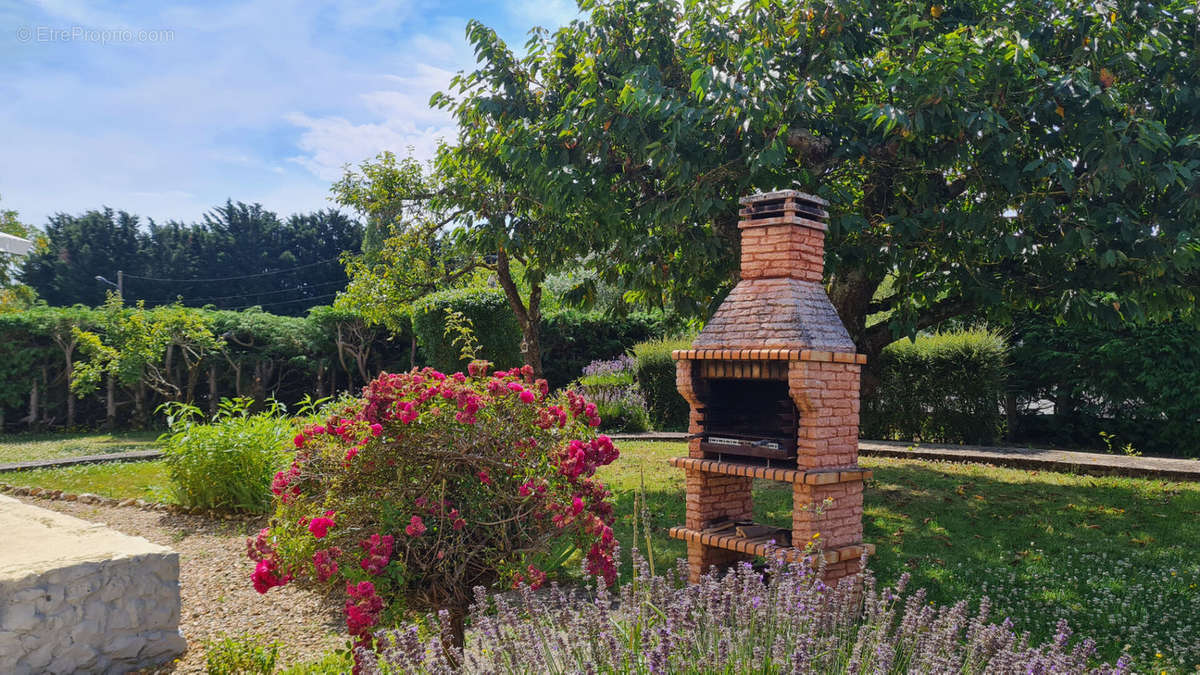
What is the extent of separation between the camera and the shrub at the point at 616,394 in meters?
13.5

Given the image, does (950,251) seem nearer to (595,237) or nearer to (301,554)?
(595,237)

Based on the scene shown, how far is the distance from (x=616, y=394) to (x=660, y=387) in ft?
2.69

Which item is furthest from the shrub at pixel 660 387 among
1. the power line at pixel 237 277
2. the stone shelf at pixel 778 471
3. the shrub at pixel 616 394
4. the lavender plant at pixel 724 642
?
the power line at pixel 237 277

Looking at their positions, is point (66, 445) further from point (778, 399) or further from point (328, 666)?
point (778, 399)

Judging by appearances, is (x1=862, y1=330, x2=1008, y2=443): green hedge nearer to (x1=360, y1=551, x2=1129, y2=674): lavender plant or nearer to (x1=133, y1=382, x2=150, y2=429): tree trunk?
(x1=360, y1=551, x2=1129, y2=674): lavender plant

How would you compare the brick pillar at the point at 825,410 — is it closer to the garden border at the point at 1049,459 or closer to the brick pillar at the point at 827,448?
the brick pillar at the point at 827,448

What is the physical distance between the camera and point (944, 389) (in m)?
11.7

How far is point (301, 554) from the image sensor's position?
3.96 metres

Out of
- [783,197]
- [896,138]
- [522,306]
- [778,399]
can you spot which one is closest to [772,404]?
[778,399]

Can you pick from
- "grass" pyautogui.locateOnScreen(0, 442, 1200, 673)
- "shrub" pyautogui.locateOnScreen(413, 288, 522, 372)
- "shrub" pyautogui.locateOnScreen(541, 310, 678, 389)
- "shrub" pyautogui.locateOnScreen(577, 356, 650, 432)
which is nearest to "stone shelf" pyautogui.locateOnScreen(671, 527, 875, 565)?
"grass" pyautogui.locateOnScreen(0, 442, 1200, 673)

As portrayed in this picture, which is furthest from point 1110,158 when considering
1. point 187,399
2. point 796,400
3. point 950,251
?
point 187,399

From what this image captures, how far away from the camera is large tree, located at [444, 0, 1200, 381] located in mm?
5633

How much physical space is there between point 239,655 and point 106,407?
46.6 ft

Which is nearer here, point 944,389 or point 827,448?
point 827,448
